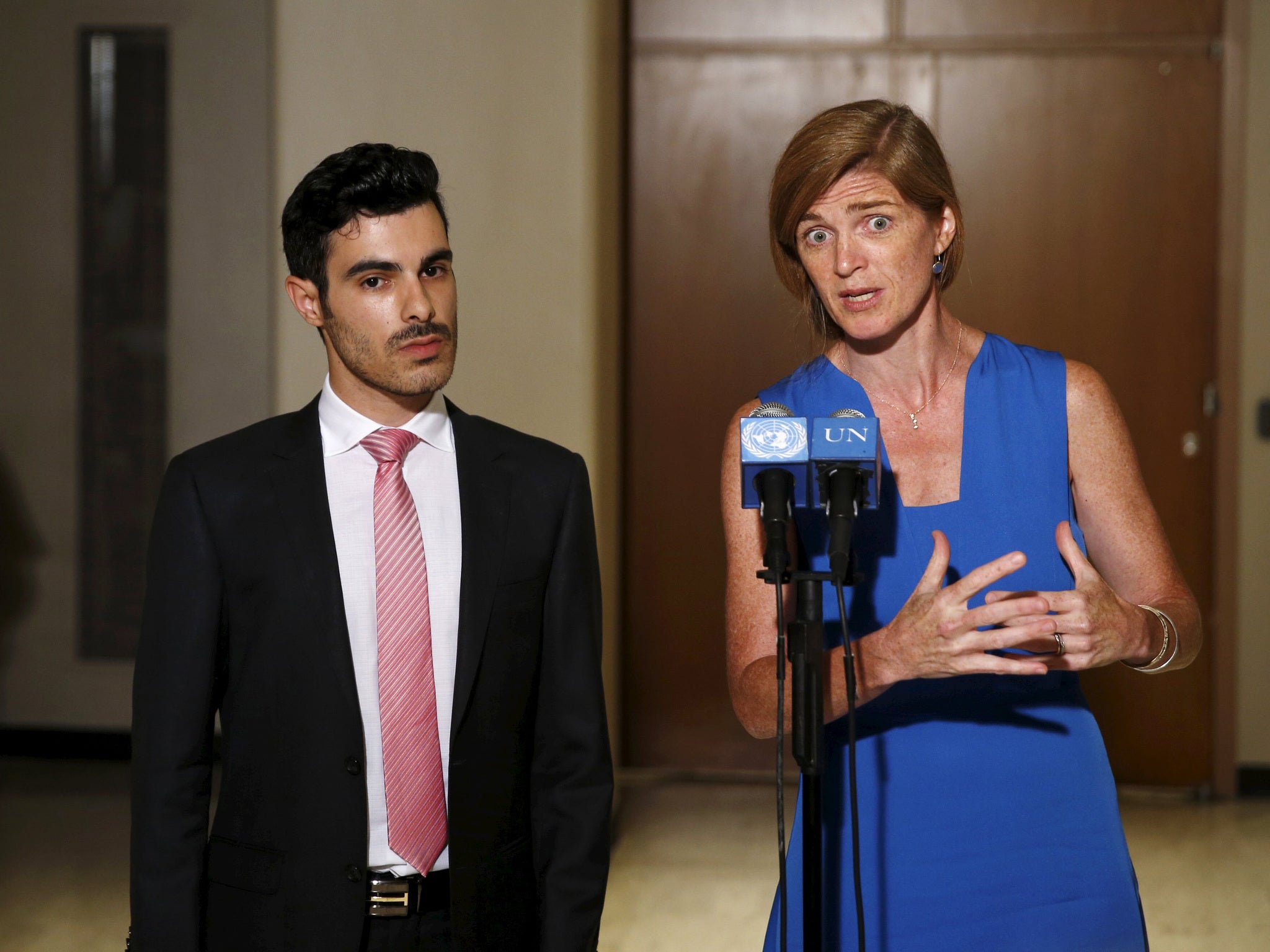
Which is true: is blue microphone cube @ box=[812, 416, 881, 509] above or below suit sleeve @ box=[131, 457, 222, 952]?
above

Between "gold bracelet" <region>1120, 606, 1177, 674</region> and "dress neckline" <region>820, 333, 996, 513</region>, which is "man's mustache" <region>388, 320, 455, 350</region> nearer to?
"dress neckline" <region>820, 333, 996, 513</region>

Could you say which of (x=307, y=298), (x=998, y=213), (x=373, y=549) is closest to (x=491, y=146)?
(x=998, y=213)

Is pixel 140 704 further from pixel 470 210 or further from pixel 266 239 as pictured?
pixel 266 239

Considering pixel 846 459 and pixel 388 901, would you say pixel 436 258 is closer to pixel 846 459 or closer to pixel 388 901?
pixel 846 459

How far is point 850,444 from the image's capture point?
1101 millimetres

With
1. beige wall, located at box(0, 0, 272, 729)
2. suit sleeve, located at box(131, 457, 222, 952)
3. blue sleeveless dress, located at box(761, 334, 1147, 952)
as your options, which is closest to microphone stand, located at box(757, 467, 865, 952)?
blue sleeveless dress, located at box(761, 334, 1147, 952)

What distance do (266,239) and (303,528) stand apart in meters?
3.78

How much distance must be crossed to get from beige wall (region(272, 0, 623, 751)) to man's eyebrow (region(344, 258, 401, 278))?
2238mm

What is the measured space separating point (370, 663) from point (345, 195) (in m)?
0.54

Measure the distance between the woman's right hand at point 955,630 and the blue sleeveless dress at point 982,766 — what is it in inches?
9.2

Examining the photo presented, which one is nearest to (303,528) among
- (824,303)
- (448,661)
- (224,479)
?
(224,479)

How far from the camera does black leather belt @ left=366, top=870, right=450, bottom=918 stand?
132 centimetres

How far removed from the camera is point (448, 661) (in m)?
1.38

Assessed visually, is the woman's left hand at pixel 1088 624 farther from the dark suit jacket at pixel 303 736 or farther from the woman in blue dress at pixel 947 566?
the dark suit jacket at pixel 303 736
